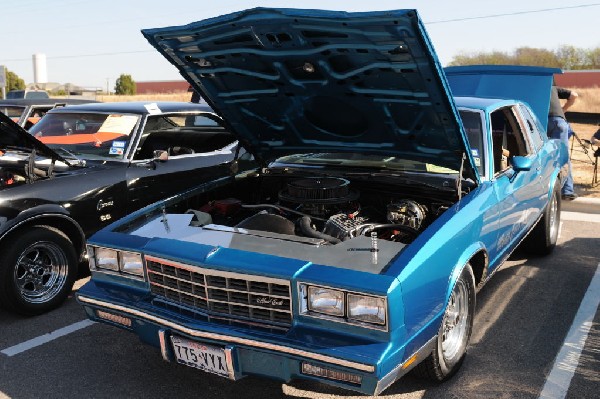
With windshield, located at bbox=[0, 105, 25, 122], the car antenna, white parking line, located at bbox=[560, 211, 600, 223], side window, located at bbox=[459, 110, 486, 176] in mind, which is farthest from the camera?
windshield, located at bbox=[0, 105, 25, 122]

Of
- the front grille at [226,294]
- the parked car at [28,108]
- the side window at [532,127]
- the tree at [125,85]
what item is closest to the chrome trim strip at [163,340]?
the front grille at [226,294]

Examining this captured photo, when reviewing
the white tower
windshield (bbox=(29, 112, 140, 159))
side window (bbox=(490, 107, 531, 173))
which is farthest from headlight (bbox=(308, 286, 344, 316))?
the white tower

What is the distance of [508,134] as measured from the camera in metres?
5.14

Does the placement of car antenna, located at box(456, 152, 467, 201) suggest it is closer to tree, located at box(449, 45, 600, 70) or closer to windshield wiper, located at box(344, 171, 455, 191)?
windshield wiper, located at box(344, 171, 455, 191)

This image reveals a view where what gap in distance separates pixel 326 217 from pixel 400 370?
4.82ft

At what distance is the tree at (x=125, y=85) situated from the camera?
2665 inches

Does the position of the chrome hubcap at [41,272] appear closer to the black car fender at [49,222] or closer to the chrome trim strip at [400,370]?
the black car fender at [49,222]

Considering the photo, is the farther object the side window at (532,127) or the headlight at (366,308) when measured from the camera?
the side window at (532,127)

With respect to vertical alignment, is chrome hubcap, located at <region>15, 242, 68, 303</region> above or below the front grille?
below

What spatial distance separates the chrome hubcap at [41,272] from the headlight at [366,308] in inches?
110

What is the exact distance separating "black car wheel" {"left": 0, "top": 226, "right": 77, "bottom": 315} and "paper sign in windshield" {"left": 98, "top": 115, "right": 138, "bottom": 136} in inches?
54.6

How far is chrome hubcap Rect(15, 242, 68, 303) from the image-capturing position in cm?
436

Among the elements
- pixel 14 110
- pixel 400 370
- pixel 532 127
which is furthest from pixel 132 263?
pixel 14 110

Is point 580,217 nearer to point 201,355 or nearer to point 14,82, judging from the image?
point 201,355
